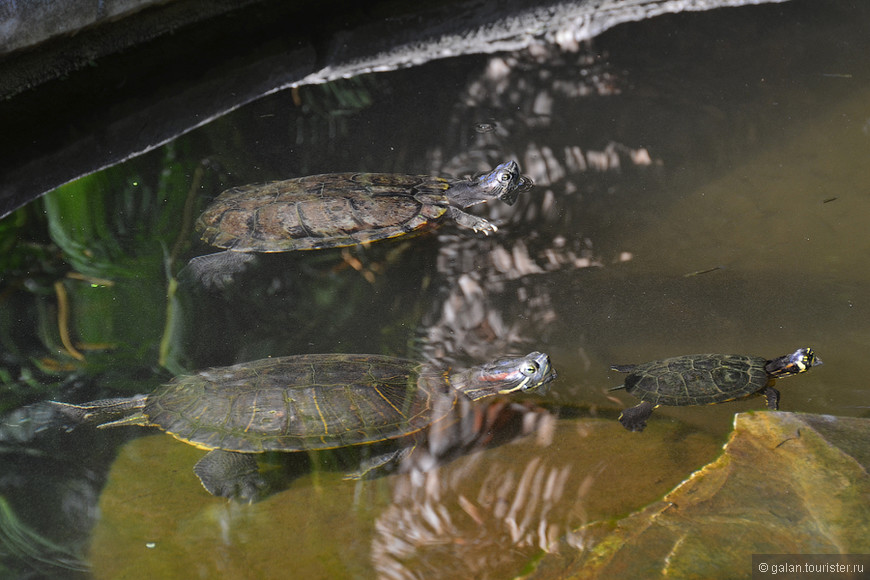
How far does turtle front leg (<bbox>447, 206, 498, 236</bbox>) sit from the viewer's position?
3896 mm

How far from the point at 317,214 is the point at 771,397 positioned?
2.48 m

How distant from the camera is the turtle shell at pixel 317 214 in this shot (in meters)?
3.86

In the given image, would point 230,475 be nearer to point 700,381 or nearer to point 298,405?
point 298,405

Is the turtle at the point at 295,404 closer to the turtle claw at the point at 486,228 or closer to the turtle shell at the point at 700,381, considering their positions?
the turtle shell at the point at 700,381

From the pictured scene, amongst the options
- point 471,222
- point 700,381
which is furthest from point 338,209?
point 700,381

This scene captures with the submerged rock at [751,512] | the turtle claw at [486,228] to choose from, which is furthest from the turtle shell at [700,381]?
the turtle claw at [486,228]

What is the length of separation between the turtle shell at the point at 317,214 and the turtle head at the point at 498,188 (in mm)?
118

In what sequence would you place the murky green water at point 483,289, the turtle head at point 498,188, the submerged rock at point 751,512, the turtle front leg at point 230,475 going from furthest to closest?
the turtle head at point 498,188 < the turtle front leg at point 230,475 < the murky green water at point 483,289 < the submerged rock at point 751,512

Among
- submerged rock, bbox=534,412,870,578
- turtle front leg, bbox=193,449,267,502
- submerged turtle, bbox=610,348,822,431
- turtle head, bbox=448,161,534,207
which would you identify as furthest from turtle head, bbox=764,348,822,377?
turtle front leg, bbox=193,449,267,502

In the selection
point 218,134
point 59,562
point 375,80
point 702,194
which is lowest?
point 59,562

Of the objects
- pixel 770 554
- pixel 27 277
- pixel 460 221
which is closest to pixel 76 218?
pixel 27 277

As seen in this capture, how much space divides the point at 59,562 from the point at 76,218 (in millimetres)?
2294

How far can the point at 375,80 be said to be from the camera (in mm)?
5320

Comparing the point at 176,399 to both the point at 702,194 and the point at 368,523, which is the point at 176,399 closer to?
the point at 368,523
